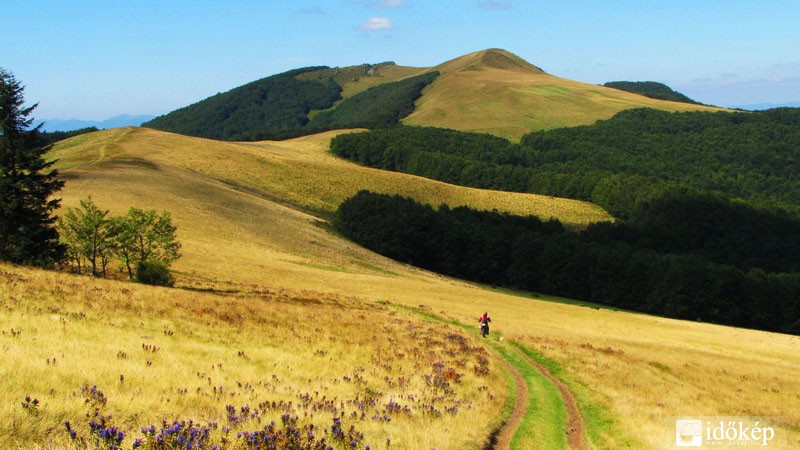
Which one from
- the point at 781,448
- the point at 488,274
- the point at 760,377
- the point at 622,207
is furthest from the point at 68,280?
the point at 622,207

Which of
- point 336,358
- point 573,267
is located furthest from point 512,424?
point 573,267

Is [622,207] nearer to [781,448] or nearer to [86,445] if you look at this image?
[781,448]

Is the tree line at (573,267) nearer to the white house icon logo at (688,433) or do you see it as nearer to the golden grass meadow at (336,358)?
the golden grass meadow at (336,358)

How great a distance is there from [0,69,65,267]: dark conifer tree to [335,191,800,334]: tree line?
68.3 m

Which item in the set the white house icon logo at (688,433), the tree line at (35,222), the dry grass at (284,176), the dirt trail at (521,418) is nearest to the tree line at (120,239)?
the tree line at (35,222)

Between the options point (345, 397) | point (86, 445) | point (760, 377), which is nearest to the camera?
point (86, 445)

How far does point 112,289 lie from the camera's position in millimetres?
30297

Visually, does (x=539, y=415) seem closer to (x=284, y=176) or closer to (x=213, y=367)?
(x=213, y=367)

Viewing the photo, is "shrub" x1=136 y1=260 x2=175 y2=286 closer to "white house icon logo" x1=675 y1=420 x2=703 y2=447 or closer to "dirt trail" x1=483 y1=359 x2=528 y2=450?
"dirt trail" x1=483 y1=359 x2=528 y2=450

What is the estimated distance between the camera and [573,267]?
107250mm

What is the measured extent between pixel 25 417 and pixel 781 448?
1963cm

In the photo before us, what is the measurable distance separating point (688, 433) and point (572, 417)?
3648 millimetres

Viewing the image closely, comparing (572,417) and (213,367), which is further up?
(213,367)

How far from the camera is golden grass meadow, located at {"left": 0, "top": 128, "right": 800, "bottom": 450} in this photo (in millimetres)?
12336
